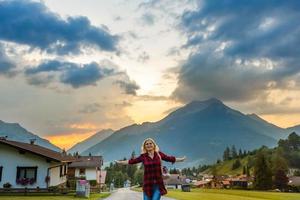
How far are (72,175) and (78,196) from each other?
1514 inches

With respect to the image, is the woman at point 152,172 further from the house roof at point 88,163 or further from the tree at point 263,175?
the tree at point 263,175

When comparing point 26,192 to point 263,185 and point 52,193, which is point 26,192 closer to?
point 52,193

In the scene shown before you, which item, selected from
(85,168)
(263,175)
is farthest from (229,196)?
(263,175)

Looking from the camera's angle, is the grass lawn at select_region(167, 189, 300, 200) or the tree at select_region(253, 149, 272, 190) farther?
the tree at select_region(253, 149, 272, 190)

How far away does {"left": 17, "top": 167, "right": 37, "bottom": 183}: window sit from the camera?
44031 millimetres

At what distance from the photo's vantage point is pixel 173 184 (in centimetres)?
16825

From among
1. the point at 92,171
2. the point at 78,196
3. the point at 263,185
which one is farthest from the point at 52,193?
the point at 263,185

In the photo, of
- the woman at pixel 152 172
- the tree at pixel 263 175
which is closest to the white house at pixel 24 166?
the woman at pixel 152 172

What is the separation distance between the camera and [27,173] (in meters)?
44.7

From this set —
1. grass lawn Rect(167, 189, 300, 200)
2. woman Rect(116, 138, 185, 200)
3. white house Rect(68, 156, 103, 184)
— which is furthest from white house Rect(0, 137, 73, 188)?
woman Rect(116, 138, 185, 200)

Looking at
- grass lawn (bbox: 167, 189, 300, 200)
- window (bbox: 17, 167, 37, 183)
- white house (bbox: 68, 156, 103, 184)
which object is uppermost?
white house (bbox: 68, 156, 103, 184)

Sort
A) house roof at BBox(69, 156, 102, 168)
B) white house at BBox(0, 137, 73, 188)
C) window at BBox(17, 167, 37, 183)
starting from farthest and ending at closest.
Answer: house roof at BBox(69, 156, 102, 168)
window at BBox(17, 167, 37, 183)
white house at BBox(0, 137, 73, 188)

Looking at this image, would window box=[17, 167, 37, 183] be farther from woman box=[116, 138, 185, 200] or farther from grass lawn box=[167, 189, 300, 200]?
woman box=[116, 138, 185, 200]

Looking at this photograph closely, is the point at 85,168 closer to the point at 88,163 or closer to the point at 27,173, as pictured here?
the point at 88,163
